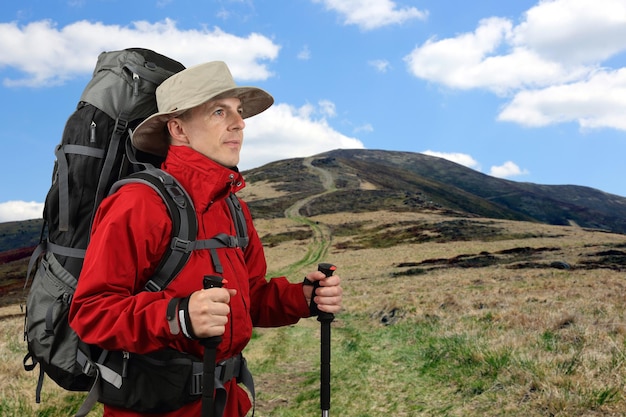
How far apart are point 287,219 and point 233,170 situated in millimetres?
63979

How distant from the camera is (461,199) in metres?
134

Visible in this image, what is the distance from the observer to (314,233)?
2206 inches

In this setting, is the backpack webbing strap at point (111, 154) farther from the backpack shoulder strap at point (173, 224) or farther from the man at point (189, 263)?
the backpack shoulder strap at point (173, 224)

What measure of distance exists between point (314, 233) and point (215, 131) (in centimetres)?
5299

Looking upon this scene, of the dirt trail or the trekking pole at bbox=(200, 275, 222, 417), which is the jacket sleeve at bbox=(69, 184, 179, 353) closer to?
the trekking pole at bbox=(200, 275, 222, 417)

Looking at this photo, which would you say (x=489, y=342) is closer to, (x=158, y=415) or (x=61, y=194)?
(x=158, y=415)

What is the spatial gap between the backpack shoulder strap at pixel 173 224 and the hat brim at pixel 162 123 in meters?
0.46

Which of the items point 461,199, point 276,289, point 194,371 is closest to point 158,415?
point 194,371

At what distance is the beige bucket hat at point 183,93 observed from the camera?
306cm

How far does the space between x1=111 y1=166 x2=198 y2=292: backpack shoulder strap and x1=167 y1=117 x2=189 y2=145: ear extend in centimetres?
40

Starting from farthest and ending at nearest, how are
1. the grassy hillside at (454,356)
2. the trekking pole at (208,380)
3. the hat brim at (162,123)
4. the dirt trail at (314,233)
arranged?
the dirt trail at (314,233) < the grassy hillside at (454,356) < the hat brim at (162,123) < the trekking pole at (208,380)

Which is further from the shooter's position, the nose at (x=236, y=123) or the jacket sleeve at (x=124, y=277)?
the nose at (x=236, y=123)

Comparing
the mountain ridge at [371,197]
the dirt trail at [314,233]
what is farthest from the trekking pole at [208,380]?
the mountain ridge at [371,197]

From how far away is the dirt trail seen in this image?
38156 mm
